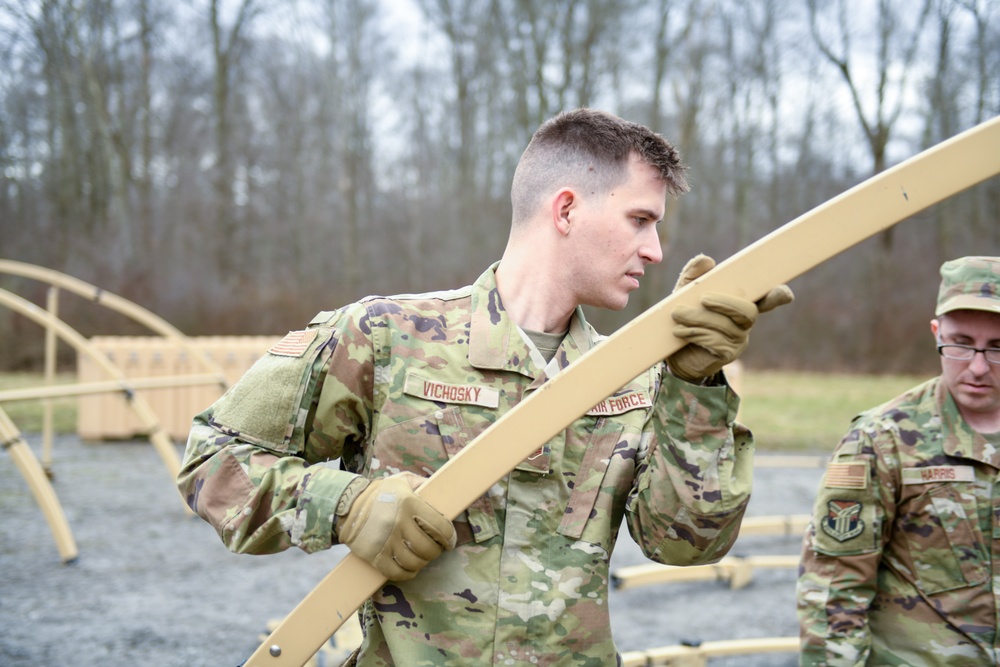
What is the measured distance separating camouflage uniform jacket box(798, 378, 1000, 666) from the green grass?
24.8 feet

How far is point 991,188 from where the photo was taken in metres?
19.4

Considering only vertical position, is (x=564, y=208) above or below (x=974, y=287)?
above

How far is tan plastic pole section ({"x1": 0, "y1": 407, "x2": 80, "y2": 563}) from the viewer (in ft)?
18.3

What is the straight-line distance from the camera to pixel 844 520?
2439 mm

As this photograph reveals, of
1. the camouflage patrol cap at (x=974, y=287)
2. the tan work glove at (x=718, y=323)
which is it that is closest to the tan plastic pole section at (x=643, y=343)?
the tan work glove at (x=718, y=323)

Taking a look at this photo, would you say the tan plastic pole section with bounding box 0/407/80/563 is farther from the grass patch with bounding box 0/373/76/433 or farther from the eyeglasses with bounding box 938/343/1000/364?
the eyeglasses with bounding box 938/343/1000/364

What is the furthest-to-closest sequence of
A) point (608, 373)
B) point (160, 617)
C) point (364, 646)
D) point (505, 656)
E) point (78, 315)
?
1. point (78, 315)
2. point (160, 617)
3. point (364, 646)
4. point (505, 656)
5. point (608, 373)

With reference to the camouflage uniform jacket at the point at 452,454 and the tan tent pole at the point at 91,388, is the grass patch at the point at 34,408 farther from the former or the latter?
the camouflage uniform jacket at the point at 452,454

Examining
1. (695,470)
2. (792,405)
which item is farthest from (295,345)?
(792,405)

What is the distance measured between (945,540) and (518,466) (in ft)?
4.83

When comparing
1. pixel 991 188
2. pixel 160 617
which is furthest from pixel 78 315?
pixel 991 188

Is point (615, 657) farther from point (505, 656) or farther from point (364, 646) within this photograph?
point (364, 646)

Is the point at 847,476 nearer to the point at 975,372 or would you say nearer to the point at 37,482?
the point at 975,372

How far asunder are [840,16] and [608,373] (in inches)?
765
